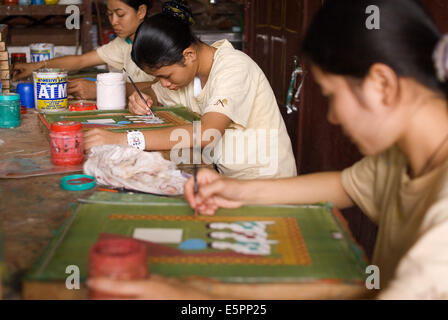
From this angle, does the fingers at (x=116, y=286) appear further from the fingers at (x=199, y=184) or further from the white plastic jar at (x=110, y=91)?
the white plastic jar at (x=110, y=91)

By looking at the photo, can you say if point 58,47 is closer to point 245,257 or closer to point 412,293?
point 245,257

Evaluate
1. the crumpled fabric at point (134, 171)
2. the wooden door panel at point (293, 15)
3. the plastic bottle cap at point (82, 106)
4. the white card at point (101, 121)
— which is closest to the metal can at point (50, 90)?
the plastic bottle cap at point (82, 106)

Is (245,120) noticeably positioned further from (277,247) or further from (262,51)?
(262,51)

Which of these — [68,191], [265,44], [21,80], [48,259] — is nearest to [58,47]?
[21,80]

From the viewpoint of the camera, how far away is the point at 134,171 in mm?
1615

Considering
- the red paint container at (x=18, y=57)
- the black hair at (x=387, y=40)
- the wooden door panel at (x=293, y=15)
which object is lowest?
the red paint container at (x=18, y=57)

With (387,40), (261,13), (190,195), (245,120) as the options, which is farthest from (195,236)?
(261,13)

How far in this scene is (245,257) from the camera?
3.66 ft

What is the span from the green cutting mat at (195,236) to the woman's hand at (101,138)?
1.58 feet

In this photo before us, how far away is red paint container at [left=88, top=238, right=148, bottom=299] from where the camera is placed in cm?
86

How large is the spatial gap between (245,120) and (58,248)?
1209mm

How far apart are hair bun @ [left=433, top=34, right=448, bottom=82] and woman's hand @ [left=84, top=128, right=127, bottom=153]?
1.28 m

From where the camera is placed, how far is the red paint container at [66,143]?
1.77 m

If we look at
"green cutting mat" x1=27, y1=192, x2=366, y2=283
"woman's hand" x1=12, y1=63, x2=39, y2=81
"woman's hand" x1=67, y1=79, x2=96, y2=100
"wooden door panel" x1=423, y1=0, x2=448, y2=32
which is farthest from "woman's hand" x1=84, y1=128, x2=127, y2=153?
Answer: "woman's hand" x1=12, y1=63, x2=39, y2=81
